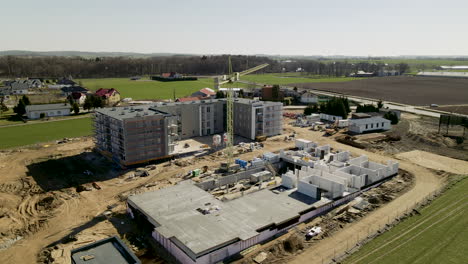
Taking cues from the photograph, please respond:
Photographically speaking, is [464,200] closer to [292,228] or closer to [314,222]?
[314,222]

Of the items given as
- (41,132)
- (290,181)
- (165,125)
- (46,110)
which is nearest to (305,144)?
(290,181)

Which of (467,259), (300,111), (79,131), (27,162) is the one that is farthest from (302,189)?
(300,111)

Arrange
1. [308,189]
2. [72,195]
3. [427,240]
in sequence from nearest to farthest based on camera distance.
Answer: [427,240]
[308,189]
[72,195]

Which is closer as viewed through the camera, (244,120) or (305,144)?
(305,144)

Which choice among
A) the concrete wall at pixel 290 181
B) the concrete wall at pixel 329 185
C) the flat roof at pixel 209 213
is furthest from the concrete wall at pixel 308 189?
the concrete wall at pixel 329 185

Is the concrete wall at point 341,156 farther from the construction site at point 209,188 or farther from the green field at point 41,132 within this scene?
the green field at point 41,132

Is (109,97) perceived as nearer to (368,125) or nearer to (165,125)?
(165,125)
